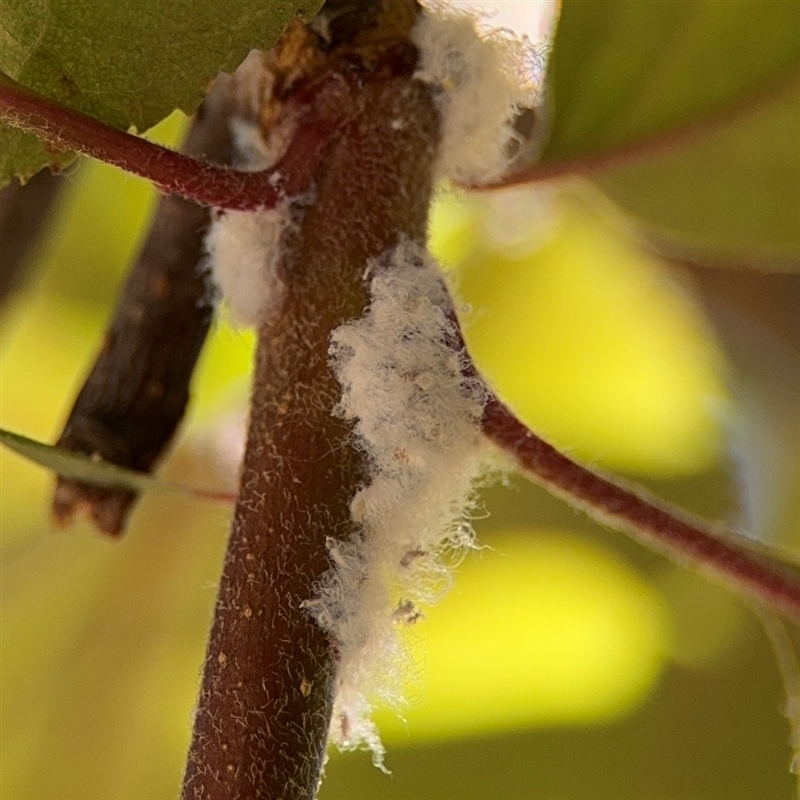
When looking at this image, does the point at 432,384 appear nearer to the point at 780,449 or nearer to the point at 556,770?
the point at 556,770

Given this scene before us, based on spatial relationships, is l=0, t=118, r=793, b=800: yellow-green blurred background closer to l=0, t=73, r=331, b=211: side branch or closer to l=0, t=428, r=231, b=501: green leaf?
l=0, t=428, r=231, b=501: green leaf

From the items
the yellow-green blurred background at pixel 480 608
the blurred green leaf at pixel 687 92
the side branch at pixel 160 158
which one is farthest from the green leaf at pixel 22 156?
the yellow-green blurred background at pixel 480 608

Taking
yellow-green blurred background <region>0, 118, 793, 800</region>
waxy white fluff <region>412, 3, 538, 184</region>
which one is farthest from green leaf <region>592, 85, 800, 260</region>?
waxy white fluff <region>412, 3, 538, 184</region>

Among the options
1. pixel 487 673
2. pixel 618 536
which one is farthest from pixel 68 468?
pixel 618 536

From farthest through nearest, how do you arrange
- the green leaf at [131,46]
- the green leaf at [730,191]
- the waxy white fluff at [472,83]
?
the green leaf at [730,191], the waxy white fluff at [472,83], the green leaf at [131,46]

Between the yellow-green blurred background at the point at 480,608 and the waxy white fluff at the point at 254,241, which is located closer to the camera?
the waxy white fluff at the point at 254,241

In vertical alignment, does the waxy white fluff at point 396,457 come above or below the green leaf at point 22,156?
below

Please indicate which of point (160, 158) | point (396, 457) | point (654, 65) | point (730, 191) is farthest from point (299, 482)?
point (730, 191)

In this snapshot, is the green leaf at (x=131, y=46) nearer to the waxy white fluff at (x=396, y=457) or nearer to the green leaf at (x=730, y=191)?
the waxy white fluff at (x=396, y=457)
